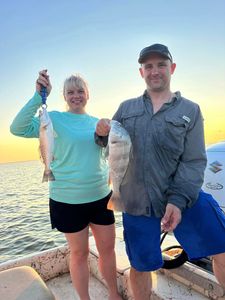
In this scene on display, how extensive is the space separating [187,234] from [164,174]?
23.8 inches

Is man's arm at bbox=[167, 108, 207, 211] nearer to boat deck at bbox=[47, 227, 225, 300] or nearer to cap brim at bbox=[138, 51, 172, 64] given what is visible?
cap brim at bbox=[138, 51, 172, 64]

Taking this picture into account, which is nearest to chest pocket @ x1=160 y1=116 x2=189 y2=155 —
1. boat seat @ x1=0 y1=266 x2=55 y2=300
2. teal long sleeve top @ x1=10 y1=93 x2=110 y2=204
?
teal long sleeve top @ x1=10 y1=93 x2=110 y2=204

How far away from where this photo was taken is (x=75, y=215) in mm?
3248

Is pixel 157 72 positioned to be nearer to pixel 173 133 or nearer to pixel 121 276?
pixel 173 133

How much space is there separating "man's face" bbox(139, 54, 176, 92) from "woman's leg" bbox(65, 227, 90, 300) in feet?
5.42

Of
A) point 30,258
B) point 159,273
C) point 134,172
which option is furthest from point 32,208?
point 134,172

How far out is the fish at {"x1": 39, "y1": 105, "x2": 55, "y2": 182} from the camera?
292cm

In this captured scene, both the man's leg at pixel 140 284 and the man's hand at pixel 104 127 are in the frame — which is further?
the man's leg at pixel 140 284

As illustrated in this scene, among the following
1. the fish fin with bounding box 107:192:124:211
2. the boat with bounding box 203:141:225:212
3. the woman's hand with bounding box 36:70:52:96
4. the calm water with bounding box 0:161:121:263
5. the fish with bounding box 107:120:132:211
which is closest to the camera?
the fish with bounding box 107:120:132:211

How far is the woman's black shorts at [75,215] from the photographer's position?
324cm

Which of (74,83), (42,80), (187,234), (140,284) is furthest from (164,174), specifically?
(42,80)

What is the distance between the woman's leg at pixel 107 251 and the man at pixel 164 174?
49 centimetres

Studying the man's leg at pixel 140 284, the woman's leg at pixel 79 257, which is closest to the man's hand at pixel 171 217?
the man's leg at pixel 140 284

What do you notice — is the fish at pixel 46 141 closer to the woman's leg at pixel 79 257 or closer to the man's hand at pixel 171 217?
the woman's leg at pixel 79 257
